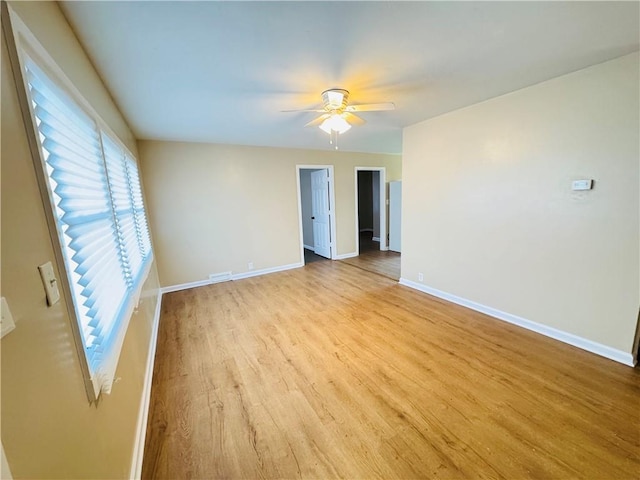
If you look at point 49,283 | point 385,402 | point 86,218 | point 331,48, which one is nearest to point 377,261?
point 385,402

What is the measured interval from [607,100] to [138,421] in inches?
155

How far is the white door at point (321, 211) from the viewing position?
555cm

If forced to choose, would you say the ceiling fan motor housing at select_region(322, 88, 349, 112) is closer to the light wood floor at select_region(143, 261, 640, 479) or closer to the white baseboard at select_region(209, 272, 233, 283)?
the light wood floor at select_region(143, 261, 640, 479)

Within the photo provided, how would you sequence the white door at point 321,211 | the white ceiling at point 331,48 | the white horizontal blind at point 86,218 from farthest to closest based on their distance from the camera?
the white door at point 321,211
the white ceiling at point 331,48
the white horizontal blind at point 86,218

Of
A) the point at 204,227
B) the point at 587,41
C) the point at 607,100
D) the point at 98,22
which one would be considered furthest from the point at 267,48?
the point at 204,227

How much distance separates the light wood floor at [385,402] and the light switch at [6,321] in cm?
130

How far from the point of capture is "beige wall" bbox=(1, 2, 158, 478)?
60 cm

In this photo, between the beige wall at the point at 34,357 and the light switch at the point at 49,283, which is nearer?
the beige wall at the point at 34,357

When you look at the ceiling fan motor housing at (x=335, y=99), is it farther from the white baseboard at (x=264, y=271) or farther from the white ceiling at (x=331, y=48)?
the white baseboard at (x=264, y=271)

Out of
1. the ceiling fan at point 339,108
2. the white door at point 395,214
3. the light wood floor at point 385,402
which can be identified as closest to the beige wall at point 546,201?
the light wood floor at point 385,402

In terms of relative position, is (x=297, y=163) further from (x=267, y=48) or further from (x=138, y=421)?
(x=138, y=421)

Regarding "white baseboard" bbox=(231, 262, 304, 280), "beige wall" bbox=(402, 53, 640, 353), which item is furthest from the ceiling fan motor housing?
"white baseboard" bbox=(231, 262, 304, 280)

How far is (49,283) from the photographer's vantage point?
799 millimetres

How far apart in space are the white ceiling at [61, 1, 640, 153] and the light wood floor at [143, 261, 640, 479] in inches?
91.2
